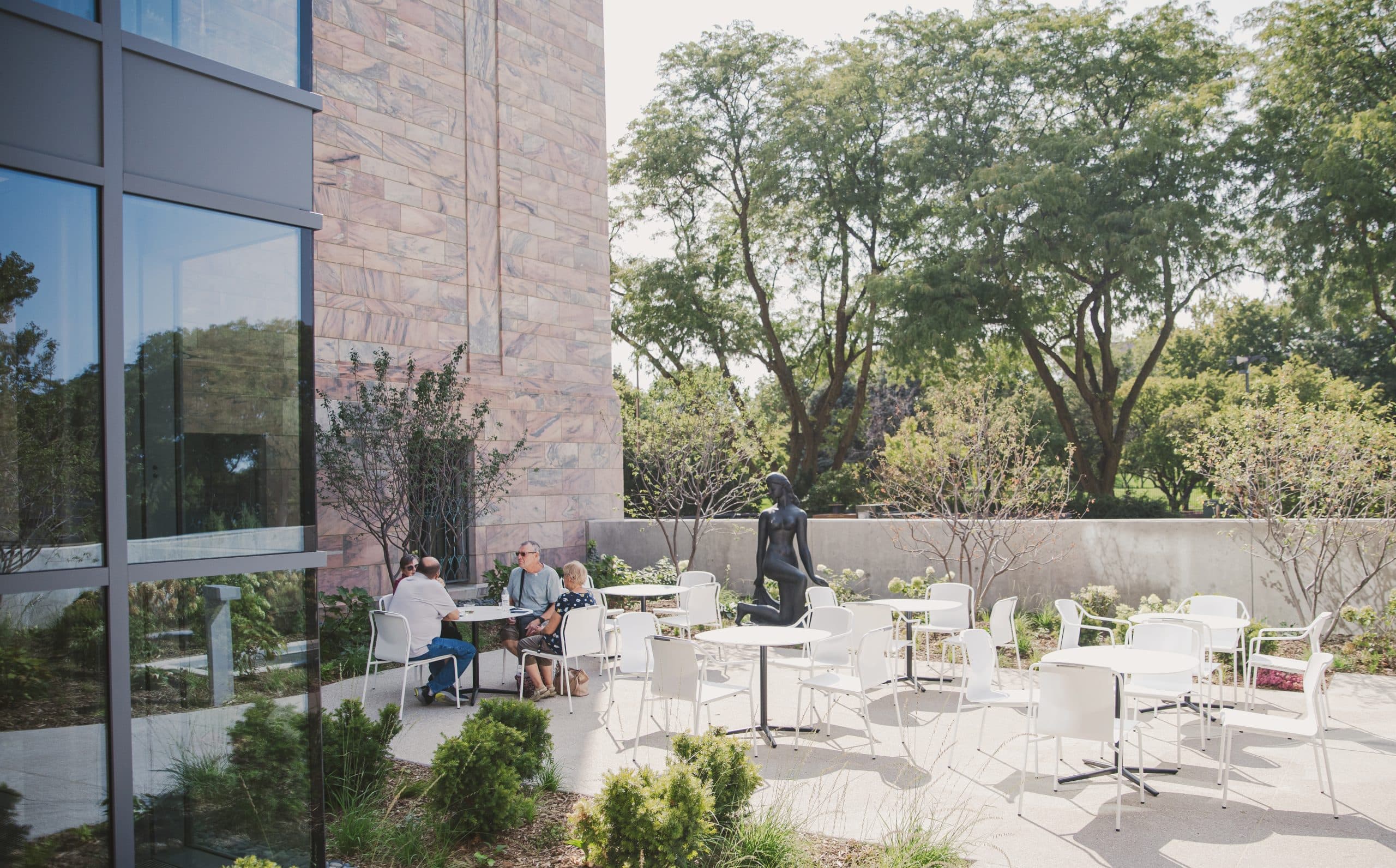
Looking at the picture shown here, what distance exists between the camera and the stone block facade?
13367 millimetres

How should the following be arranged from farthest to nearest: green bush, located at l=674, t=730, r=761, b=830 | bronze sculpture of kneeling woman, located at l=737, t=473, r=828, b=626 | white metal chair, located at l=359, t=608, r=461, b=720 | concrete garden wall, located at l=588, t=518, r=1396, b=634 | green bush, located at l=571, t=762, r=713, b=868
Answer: concrete garden wall, located at l=588, t=518, r=1396, b=634, bronze sculpture of kneeling woman, located at l=737, t=473, r=828, b=626, white metal chair, located at l=359, t=608, r=461, b=720, green bush, located at l=674, t=730, r=761, b=830, green bush, located at l=571, t=762, r=713, b=868

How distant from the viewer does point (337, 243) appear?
1323cm

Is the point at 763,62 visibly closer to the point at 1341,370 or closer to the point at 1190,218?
the point at 1190,218

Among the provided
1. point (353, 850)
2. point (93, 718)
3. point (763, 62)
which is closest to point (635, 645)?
point (353, 850)

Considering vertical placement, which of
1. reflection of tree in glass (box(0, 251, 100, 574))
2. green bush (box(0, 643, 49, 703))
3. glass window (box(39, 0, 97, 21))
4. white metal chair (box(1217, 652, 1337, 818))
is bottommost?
white metal chair (box(1217, 652, 1337, 818))

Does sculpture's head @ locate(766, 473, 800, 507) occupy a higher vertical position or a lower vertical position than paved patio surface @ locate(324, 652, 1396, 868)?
higher

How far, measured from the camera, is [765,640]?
7113mm

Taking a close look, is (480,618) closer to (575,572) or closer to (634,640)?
(575,572)

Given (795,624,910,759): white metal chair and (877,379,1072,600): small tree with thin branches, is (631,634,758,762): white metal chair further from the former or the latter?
(877,379,1072,600): small tree with thin branches

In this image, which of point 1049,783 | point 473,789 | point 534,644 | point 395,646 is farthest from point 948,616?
point 473,789

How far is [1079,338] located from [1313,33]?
7262mm

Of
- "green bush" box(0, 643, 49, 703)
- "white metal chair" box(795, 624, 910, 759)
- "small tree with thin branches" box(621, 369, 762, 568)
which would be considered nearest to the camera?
"green bush" box(0, 643, 49, 703)

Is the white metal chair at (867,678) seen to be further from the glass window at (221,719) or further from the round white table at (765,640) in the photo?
the glass window at (221,719)

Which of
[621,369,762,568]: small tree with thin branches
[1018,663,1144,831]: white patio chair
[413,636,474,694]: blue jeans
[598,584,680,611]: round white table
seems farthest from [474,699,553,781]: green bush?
[621,369,762,568]: small tree with thin branches
